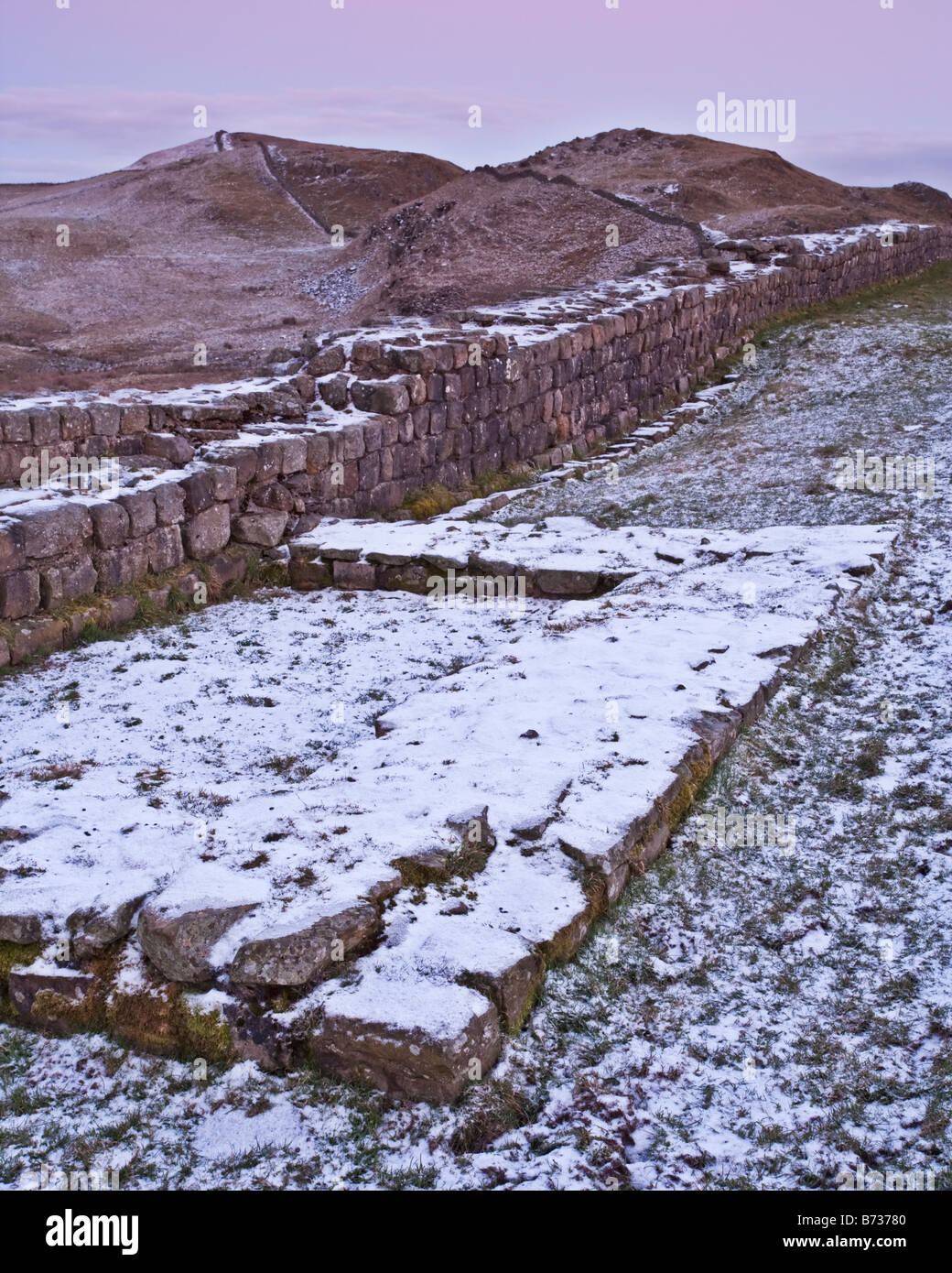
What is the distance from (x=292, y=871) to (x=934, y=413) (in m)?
11.8

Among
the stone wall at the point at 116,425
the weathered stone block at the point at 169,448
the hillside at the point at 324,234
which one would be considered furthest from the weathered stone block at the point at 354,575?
the hillside at the point at 324,234

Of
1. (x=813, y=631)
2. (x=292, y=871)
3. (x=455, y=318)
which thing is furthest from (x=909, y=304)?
(x=292, y=871)

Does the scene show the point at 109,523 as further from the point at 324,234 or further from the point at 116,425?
the point at 324,234

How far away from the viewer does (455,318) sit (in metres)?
14.2

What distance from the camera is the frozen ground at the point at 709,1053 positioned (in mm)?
3254

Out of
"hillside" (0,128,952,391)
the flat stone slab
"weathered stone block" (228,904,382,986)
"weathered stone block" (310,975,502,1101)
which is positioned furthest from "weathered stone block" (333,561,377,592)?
"hillside" (0,128,952,391)

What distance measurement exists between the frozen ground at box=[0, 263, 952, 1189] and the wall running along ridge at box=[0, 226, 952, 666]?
1.22m

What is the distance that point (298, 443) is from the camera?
9.62m

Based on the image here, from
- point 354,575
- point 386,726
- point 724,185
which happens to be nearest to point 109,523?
point 354,575

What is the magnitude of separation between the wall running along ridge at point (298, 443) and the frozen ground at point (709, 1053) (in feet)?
4.01

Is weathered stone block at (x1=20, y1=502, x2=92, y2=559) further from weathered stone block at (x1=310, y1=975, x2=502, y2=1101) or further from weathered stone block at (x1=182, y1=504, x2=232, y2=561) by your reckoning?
weathered stone block at (x1=310, y1=975, x2=502, y2=1101)

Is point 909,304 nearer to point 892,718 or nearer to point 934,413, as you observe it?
point 934,413

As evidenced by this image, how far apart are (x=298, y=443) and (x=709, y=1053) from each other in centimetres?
705
